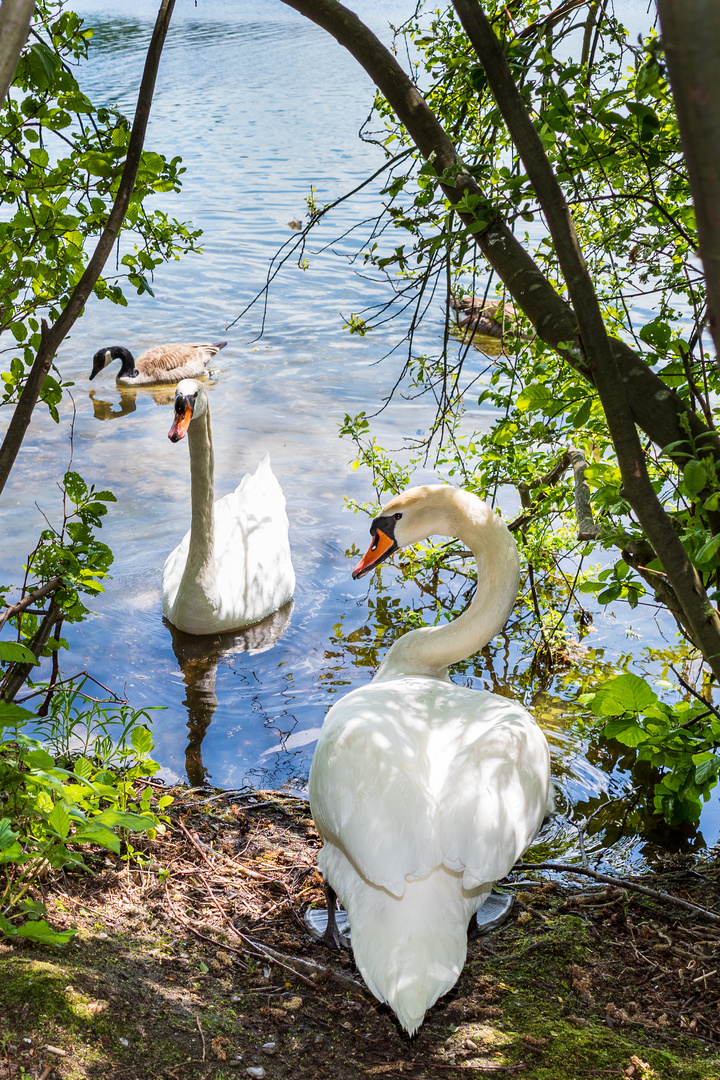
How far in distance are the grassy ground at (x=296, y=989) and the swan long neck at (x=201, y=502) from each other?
2.55 meters

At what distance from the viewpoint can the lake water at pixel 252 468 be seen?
5.23 meters

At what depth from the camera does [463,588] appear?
7.03 meters

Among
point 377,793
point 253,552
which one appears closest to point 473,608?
point 377,793

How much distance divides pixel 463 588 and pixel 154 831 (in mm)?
3895

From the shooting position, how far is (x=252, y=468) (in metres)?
9.27

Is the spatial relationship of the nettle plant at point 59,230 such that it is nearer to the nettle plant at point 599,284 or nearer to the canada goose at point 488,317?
the nettle plant at point 599,284

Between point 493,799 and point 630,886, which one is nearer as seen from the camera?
point 493,799

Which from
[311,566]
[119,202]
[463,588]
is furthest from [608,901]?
[311,566]

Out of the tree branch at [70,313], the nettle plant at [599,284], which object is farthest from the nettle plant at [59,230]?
the nettle plant at [599,284]

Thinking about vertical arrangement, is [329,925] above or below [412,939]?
below

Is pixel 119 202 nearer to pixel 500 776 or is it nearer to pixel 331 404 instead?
pixel 500 776

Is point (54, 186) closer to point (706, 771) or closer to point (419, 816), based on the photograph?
point (419, 816)

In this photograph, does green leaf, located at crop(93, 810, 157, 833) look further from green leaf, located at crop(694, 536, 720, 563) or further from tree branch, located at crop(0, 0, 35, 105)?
tree branch, located at crop(0, 0, 35, 105)

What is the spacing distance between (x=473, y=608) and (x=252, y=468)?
555cm
